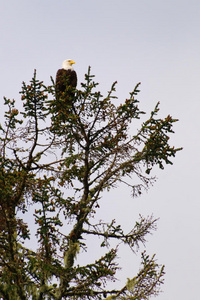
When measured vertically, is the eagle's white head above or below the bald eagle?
above

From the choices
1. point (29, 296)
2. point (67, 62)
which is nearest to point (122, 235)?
point (29, 296)

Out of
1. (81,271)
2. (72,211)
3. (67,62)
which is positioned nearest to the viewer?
(81,271)

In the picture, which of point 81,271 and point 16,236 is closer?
point 81,271

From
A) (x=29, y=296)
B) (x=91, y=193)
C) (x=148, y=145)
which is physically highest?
(x=148, y=145)

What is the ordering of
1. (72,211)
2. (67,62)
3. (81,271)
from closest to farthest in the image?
(81,271)
(72,211)
(67,62)

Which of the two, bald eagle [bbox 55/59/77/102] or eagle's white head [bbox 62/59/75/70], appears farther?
eagle's white head [bbox 62/59/75/70]

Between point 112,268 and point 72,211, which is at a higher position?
point 72,211

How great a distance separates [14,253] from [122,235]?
2.62 m

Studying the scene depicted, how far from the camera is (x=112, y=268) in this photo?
9828 mm

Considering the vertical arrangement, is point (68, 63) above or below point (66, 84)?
above

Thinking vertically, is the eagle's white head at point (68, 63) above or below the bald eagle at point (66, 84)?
above

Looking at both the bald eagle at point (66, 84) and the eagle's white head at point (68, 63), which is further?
the eagle's white head at point (68, 63)

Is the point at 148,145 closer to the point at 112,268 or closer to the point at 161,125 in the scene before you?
the point at 161,125

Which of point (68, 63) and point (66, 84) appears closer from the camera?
point (66, 84)
